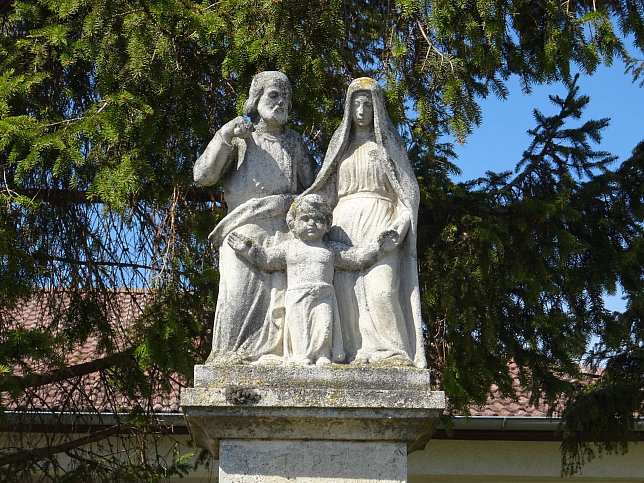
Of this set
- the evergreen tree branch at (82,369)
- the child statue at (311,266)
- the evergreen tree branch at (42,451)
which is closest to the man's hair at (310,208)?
the child statue at (311,266)

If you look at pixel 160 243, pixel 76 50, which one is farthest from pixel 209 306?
pixel 76 50

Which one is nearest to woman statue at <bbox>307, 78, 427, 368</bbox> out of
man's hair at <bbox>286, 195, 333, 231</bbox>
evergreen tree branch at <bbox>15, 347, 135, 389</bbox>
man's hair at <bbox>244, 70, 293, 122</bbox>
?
man's hair at <bbox>286, 195, 333, 231</bbox>

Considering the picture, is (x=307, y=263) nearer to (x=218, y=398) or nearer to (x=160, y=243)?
(x=218, y=398)

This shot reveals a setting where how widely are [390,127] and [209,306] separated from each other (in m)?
3.42

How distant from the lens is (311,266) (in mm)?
6742

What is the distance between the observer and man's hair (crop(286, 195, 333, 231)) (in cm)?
687

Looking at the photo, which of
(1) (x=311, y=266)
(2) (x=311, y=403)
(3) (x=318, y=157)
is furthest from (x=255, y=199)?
(3) (x=318, y=157)

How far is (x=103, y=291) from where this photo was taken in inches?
414

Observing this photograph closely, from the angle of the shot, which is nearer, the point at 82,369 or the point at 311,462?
the point at 311,462

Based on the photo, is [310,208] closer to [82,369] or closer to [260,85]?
[260,85]

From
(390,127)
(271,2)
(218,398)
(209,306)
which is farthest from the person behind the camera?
(209,306)

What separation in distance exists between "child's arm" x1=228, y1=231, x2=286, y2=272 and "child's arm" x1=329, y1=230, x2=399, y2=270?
0.32 metres

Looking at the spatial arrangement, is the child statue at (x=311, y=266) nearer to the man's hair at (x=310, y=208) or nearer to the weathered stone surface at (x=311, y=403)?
the man's hair at (x=310, y=208)

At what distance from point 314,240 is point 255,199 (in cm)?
54
